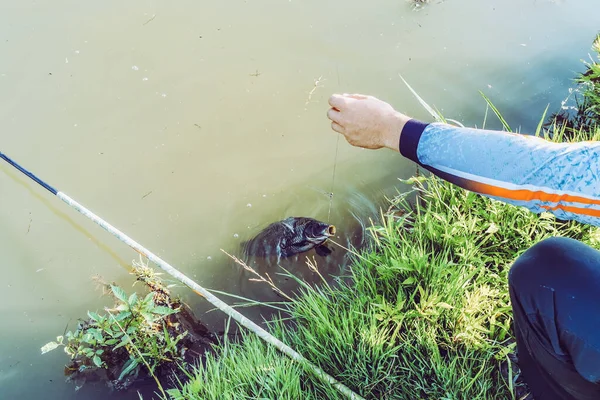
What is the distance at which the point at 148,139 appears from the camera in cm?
339

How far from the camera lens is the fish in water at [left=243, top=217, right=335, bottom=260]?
9.21ft

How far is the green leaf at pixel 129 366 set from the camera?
2410 mm

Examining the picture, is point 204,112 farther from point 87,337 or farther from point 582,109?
point 582,109

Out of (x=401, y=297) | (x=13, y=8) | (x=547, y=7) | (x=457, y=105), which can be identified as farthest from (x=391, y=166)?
(x=13, y=8)

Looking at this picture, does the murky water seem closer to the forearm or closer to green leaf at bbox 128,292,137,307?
green leaf at bbox 128,292,137,307

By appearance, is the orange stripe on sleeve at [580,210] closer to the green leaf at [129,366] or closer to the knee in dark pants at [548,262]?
the knee in dark pants at [548,262]

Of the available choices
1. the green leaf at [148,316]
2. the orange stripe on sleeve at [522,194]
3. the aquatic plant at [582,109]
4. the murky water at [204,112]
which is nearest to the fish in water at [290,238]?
the murky water at [204,112]

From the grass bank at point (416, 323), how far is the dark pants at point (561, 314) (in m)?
0.47

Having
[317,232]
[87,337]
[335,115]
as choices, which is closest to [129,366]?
[87,337]

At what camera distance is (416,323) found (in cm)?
230

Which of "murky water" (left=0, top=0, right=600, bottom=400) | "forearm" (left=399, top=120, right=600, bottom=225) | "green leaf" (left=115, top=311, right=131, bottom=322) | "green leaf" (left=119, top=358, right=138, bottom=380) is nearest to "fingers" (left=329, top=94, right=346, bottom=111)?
"forearm" (left=399, top=120, right=600, bottom=225)

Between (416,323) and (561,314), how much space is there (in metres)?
0.82

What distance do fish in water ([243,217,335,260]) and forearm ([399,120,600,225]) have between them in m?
1.23

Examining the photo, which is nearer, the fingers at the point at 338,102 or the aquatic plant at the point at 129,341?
the fingers at the point at 338,102
